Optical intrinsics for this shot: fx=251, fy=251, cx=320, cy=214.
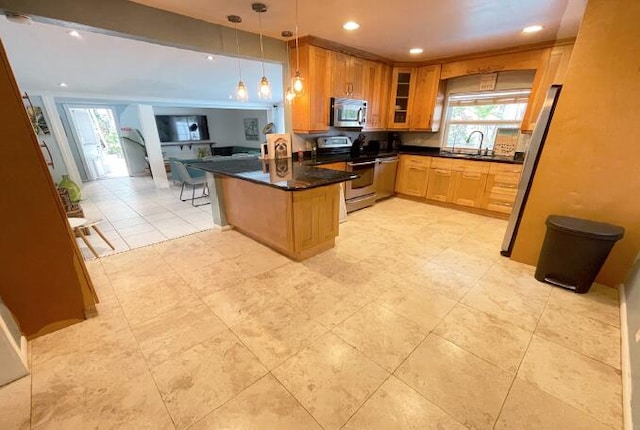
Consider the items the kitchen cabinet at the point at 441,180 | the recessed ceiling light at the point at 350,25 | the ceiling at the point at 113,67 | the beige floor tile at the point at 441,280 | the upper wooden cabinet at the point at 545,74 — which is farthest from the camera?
the kitchen cabinet at the point at 441,180

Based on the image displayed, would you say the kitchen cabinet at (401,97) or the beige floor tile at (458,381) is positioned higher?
the kitchen cabinet at (401,97)

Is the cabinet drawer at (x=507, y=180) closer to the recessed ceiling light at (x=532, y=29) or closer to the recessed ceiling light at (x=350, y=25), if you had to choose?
the recessed ceiling light at (x=532, y=29)

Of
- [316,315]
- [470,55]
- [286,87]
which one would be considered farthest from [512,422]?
[470,55]

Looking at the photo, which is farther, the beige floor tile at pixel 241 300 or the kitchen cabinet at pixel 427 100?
the kitchen cabinet at pixel 427 100

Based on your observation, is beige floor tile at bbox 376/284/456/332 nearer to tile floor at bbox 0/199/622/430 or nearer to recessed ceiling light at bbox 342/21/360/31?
tile floor at bbox 0/199/622/430

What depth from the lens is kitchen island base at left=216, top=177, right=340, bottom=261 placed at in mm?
2490

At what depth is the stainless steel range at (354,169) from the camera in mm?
3943

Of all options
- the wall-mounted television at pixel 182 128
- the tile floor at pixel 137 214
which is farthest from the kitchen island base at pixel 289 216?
the wall-mounted television at pixel 182 128

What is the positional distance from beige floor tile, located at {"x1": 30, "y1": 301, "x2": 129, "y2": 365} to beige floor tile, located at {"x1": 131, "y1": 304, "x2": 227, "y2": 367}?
0.55 feet

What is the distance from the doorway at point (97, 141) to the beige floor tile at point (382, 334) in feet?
30.2

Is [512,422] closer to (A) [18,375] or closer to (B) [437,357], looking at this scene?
(B) [437,357]

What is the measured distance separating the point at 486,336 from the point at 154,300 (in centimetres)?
256

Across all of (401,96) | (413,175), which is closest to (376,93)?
(401,96)

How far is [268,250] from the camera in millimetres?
2910
